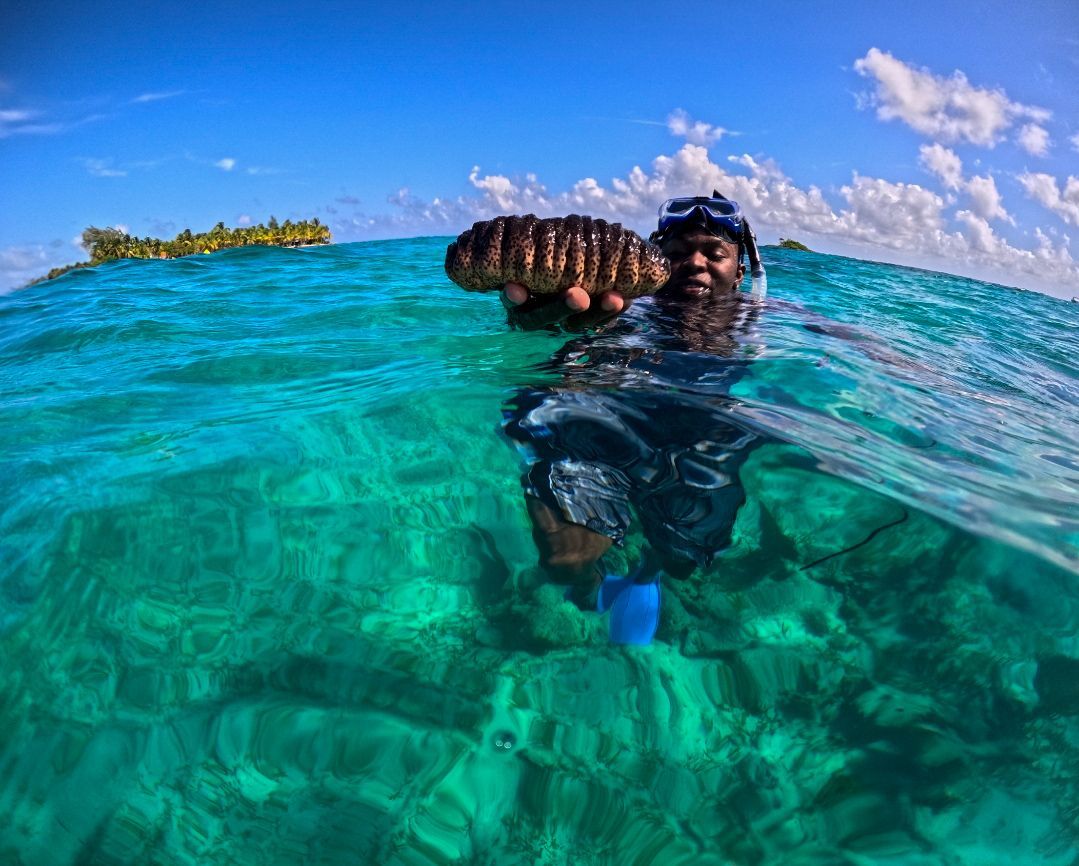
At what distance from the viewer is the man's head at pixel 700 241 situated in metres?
5.52

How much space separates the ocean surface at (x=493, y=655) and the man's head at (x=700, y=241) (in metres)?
2.16

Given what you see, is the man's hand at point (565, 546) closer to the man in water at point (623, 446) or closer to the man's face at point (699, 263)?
the man in water at point (623, 446)

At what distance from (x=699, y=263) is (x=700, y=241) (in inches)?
7.6

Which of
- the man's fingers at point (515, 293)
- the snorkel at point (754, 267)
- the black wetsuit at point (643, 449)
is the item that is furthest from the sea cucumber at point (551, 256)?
the snorkel at point (754, 267)

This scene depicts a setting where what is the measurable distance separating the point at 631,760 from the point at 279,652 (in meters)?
1.29

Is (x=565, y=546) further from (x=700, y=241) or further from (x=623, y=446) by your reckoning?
(x=700, y=241)

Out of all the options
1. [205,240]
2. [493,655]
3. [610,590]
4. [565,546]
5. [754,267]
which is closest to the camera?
[493,655]

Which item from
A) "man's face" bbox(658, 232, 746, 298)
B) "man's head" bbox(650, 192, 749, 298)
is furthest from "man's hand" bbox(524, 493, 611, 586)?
"man's head" bbox(650, 192, 749, 298)

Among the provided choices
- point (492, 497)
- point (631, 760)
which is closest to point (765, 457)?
point (492, 497)

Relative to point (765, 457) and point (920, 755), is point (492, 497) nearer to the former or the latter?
point (765, 457)

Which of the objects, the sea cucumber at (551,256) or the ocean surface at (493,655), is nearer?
the ocean surface at (493,655)

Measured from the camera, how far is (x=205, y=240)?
81.4 feet

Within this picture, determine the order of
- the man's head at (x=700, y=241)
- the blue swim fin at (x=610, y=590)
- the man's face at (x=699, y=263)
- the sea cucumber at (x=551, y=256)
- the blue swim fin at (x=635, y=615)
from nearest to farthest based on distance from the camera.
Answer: the blue swim fin at (x=635, y=615) → the blue swim fin at (x=610, y=590) → the sea cucumber at (x=551, y=256) → the man's head at (x=700, y=241) → the man's face at (x=699, y=263)

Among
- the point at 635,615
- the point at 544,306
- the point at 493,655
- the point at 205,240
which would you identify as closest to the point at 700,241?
the point at 544,306
